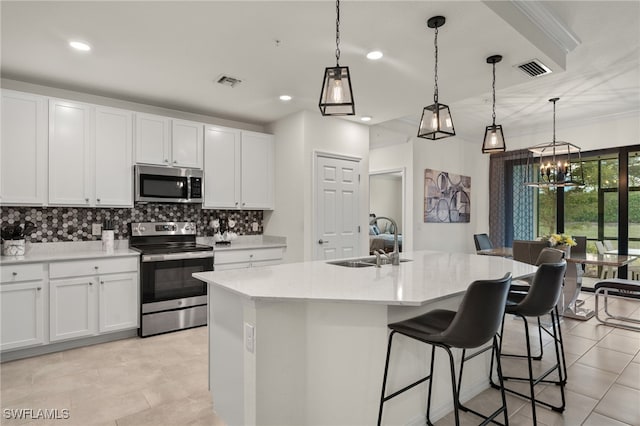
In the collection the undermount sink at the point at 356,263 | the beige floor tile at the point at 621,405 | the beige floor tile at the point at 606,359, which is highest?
the undermount sink at the point at 356,263

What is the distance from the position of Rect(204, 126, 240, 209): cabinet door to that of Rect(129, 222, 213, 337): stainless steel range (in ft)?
2.20

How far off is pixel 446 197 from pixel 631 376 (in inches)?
158

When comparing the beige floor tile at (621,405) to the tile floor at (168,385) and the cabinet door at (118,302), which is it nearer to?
the tile floor at (168,385)

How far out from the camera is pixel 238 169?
4590mm

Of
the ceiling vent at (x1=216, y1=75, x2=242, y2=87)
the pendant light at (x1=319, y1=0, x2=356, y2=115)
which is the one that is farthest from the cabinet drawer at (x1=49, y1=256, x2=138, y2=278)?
the pendant light at (x1=319, y1=0, x2=356, y2=115)

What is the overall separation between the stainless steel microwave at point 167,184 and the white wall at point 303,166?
3.52 ft

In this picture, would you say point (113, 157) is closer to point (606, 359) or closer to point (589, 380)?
point (589, 380)

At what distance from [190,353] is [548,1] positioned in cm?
408

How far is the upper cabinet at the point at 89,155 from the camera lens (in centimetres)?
343

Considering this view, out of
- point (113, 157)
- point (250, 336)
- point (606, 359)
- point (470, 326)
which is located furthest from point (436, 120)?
point (113, 157)

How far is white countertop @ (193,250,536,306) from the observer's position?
65.7 inches

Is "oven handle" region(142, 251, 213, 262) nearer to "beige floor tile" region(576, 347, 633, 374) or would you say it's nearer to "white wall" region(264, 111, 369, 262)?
"white wall" region(264, 111, 369, 262)

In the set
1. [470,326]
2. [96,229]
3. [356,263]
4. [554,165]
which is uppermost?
[554,165]

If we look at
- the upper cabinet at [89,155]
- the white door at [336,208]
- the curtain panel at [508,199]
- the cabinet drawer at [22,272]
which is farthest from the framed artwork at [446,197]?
the cabinet drawer at [22,272]
